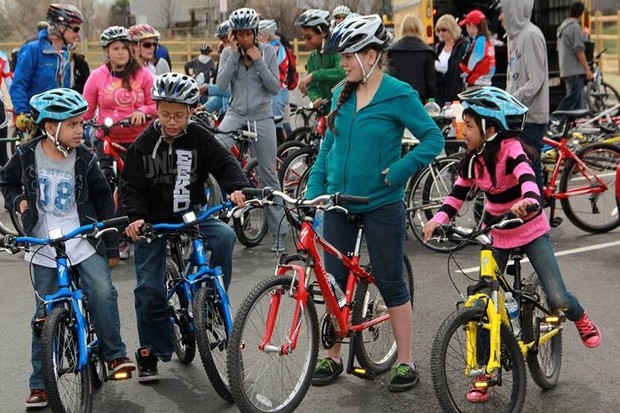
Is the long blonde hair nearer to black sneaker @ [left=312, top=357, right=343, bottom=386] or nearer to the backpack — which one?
the backpack

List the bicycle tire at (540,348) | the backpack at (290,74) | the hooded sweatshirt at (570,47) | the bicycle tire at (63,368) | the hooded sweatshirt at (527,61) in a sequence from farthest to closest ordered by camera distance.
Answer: the hooded sweatshirt at (570,47), the backpack at (290,74), the hooded sweatshirt at (527,61), the bicycle tire at (540,348), the bicycle tire at (63,368)

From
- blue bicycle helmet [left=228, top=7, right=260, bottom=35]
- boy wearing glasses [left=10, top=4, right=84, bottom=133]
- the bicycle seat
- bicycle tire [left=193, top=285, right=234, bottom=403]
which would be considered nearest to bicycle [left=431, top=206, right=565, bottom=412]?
bicycle tire [left=193, top=285, right=234, bottom=403]

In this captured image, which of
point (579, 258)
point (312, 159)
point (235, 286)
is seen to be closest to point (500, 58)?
point (312, 159)

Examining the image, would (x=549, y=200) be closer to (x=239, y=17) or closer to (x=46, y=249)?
(x=239, y=17)

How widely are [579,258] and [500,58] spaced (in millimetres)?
8493

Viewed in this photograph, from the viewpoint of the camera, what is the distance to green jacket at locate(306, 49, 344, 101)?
1052 cm

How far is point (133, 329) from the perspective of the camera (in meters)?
7.36

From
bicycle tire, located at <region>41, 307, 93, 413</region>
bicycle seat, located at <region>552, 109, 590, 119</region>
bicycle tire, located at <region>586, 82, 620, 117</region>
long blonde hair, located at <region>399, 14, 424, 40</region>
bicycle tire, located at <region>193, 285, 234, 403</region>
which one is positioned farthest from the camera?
bicycle tire, located at <region>586, 82, 620, 117</region>

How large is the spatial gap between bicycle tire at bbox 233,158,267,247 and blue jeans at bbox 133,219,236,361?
3732 millimetres

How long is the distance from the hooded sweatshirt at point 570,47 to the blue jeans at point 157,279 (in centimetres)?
1118

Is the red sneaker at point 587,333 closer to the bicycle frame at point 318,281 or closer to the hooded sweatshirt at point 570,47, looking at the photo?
the bicycle frame at point 318,281

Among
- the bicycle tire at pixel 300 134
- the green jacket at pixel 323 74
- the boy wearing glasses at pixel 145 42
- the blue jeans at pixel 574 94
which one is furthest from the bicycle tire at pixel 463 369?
the blue jeans at pixel 574 94

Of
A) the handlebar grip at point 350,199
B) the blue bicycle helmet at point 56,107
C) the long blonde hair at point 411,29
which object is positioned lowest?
the handlebar grip at point 350,199

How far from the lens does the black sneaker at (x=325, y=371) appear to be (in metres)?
6.04
